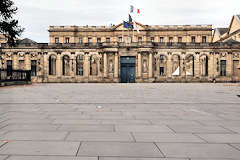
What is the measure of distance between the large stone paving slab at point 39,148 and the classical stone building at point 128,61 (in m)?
38.7

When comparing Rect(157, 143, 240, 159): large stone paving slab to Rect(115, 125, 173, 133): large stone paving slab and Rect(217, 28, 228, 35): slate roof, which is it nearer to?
Rect(115, 125, 173, 133): large stone paving slab

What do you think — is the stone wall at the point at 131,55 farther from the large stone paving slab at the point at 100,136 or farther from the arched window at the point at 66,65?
the large stone paving slab at the point at 100,136

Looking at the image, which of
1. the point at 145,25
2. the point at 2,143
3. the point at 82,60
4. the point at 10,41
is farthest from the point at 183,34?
Result: the point at 2,143

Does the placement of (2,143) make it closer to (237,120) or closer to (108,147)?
(108,147)

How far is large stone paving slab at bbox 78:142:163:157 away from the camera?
344 centimetres

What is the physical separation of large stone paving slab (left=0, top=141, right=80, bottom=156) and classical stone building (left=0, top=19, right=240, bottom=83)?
3870 cm

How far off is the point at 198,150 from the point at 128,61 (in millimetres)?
40524

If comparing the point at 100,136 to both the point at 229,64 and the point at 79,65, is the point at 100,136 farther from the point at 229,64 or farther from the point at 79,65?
the point at 229,64

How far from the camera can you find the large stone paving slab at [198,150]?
11.1 ft

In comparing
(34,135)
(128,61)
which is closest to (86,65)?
(128,61)

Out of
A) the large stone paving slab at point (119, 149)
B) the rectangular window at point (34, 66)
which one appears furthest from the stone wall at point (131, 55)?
the large stone paving slab at point (119, 149)

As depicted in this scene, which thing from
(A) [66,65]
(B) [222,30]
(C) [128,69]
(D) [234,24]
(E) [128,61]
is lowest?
(C) [128,69]

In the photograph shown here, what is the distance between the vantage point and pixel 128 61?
4381 cm

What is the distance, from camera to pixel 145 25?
58031mm
